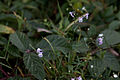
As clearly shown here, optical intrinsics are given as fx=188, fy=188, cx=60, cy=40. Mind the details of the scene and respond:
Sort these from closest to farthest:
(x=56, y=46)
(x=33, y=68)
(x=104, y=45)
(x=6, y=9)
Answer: (x=33, y=68) → (x=56, y=46) → (x=104, y=45) → (x=6, y=9)

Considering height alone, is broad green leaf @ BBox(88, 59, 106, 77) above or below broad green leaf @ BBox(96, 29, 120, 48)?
below

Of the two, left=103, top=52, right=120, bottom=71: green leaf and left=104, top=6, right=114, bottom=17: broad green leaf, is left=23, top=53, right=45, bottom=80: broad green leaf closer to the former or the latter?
left=103, top=52, right=120, bottom=71: green leaf

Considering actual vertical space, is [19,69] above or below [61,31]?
below

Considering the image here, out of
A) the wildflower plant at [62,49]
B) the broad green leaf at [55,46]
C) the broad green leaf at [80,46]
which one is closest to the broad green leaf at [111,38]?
the wildflower plant at [62,49]

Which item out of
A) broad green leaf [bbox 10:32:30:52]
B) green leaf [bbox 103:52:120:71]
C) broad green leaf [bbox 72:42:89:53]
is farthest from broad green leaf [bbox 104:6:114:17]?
broad green leaf [bbox 10:32:30:52]

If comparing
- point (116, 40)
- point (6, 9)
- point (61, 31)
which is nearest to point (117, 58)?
point (116, 40)

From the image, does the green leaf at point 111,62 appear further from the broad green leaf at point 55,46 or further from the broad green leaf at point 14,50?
the broad green leaf at point 14,50

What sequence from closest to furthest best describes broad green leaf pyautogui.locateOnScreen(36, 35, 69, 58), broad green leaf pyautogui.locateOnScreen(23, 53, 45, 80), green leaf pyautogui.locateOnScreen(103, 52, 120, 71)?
broad green leaf pyautogui.locateOnScreen(23, 53, 45, 80)
broad green leaf pyautogui.locateOnScreen(36, 35, 69, 58)
green leaf pyautogui.locateOnScreen(103, 52, 120, 71)

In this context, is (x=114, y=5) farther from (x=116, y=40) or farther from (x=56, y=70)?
(x=56, y=70)
